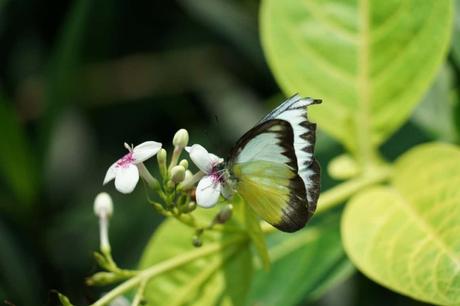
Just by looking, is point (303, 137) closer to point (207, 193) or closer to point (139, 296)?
point (207, 193)

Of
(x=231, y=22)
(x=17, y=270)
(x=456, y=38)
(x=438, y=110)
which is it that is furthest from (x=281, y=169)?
(x=231, y=22)

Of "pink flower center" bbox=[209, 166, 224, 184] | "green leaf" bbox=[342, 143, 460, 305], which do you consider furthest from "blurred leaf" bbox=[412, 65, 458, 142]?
"pink flower center" bbox=[209, 166, 224, 184]

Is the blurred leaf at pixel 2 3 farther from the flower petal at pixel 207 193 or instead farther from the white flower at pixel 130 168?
the flower petal at pixel 207 193

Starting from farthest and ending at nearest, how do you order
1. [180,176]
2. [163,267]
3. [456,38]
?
[456,38], [163,267], [180,176]

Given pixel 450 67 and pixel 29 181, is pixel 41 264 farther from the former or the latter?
pixel 450 67

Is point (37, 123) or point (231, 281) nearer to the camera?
point (231, 281)

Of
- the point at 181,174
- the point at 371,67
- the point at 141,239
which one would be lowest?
the point at 141,239

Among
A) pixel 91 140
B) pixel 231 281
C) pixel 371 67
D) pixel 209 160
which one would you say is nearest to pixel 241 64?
pixel 91 140
